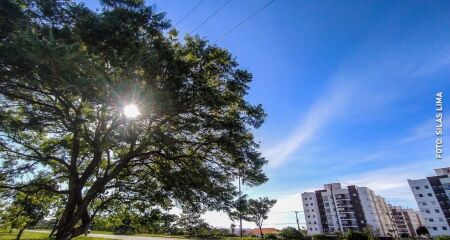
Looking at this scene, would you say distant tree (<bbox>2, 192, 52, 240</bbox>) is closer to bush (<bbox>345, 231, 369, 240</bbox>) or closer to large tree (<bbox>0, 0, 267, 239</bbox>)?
large tree (<bbox>0, 0, 267, 239</bbox>)

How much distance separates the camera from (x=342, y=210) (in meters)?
81.6

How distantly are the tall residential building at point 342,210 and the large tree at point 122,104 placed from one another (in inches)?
3230

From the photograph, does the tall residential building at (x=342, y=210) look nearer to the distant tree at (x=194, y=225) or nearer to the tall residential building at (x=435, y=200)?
the tall residential building at (x=435, y=200)

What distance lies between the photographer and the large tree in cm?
543

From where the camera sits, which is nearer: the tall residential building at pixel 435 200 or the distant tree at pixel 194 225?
the distant tree at pixel 194 225

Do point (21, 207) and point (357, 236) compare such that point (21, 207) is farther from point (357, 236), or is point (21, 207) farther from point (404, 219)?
point (404, 219)

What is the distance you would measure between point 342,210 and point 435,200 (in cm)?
2547

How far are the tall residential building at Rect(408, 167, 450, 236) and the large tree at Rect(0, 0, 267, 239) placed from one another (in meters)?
80.5

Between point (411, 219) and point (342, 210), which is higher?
point (411, 219)

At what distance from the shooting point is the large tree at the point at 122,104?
5434 millimetres

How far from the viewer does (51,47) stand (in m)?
4.38

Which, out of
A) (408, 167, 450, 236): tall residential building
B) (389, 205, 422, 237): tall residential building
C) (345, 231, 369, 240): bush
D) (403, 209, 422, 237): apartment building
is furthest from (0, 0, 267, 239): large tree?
(403, 209, 422, 237): apartment building

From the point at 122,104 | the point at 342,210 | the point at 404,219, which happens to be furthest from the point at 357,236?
the point at 404,219

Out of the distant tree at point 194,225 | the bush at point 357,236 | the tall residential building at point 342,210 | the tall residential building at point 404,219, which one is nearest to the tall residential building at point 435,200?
the tall residential building at point 342,210
